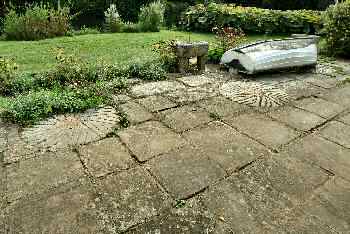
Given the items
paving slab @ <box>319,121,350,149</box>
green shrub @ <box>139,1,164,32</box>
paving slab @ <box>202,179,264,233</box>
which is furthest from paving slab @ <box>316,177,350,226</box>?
green shrub @ <box>139,1,164,32</box>

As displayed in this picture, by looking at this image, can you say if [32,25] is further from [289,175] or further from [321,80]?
[289,175]

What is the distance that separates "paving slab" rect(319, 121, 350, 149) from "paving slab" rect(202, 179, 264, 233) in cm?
155

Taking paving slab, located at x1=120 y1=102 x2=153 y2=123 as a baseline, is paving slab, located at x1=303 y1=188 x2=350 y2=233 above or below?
below

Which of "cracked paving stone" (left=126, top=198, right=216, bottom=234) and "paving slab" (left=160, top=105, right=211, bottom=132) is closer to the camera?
"cracked paving stone" (left=126, top=198, right=216, bottom=234)

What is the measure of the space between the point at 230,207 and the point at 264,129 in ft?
4.97

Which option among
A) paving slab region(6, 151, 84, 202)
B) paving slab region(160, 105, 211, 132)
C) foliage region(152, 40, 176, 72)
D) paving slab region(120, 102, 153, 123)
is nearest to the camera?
paving slab region(6, 151, 84, 202)

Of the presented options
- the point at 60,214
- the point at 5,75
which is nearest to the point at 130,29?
the point at 5,75

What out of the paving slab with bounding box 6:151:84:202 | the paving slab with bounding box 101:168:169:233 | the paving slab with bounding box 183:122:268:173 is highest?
the paving slab with bounding box 183:122:268:173

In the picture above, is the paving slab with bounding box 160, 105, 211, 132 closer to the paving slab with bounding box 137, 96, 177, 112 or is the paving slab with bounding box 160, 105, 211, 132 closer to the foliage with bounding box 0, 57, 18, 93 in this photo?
the paving slab with bounding box 137, 96, 177, 112

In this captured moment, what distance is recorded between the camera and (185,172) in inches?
112

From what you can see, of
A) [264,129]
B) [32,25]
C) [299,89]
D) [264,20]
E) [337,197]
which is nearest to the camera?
[337,197]

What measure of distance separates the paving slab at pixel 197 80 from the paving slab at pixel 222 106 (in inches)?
27.3

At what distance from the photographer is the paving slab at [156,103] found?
13.7ft

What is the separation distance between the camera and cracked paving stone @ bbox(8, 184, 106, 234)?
2.20 metres
